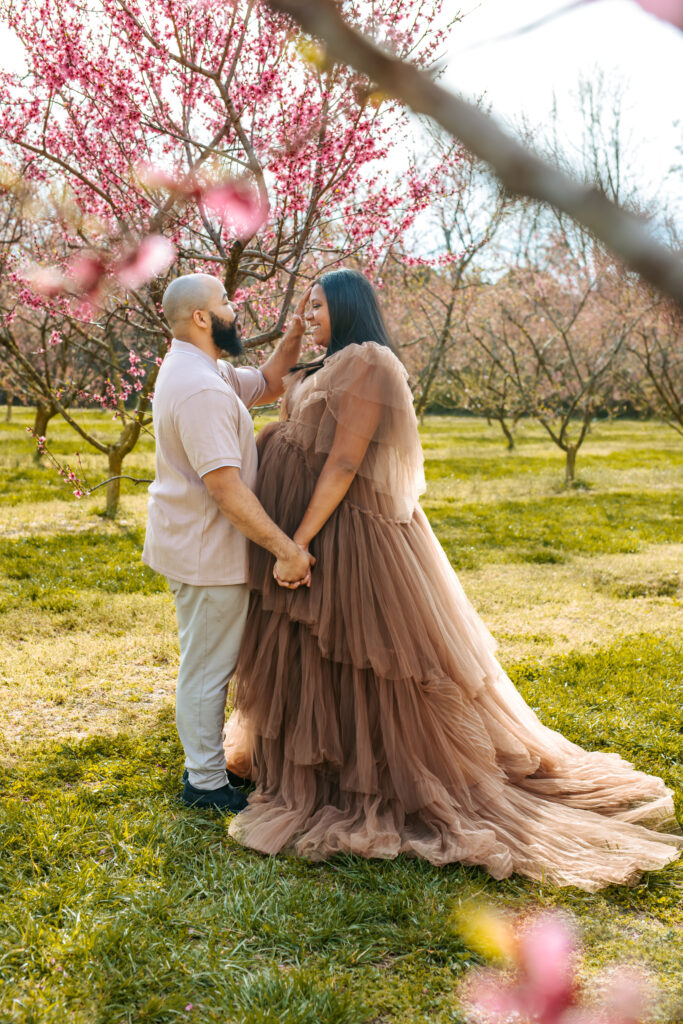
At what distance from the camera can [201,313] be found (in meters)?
2.76

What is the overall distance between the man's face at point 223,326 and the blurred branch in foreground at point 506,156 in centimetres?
217

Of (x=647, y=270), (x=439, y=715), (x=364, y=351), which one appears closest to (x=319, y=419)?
(x=364, y=351)

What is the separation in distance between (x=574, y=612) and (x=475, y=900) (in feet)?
12.4

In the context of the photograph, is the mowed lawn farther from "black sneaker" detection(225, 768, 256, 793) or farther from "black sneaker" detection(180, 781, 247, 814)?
"black sneaker" detection(225, 768, 256, 793)

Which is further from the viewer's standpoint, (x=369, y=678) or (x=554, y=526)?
(x=554, y=526)

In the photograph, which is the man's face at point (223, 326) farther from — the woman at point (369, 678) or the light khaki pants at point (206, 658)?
the light khaki pants at point (206, 658)

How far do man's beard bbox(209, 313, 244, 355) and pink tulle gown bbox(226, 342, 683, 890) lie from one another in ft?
0.96

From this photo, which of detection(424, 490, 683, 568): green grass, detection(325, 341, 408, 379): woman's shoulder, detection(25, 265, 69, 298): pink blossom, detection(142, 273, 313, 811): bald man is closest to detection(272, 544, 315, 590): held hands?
detection(142, 273, 313, 811): bald man

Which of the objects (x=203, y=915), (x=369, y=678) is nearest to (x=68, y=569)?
(x=369, y=678)

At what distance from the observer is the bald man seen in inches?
105

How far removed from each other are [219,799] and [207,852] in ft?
0.91

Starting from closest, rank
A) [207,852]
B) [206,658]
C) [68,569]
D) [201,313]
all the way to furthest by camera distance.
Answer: [207,852]
[201,313]
[206,658]
[68,569]

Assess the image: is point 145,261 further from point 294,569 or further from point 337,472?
point 294,569

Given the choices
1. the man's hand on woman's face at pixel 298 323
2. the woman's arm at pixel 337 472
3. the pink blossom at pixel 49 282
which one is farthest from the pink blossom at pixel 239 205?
the pink blossom at pixel 49 282
